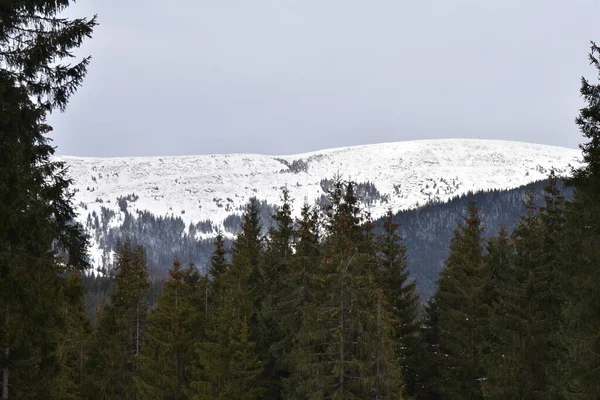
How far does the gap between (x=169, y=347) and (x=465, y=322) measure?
16309 mm

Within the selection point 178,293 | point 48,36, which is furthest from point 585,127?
point 178,293

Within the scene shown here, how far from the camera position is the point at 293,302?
26.0 metres

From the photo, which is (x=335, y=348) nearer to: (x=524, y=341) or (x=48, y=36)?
(x=524, y=341)

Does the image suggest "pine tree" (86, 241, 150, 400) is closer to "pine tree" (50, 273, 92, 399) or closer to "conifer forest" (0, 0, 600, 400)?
"conifer forest" (0, 0, 600, 400)

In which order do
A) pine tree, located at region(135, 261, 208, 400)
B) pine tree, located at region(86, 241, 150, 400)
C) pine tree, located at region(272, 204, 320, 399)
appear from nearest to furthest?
pine tree, located at region(272, 204, 320, 399)
pine tree, located at region(135, 261, 208, 400)
pine tree, located at region(86, 241, 150, 400)

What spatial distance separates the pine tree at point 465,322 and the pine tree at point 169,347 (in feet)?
46.7

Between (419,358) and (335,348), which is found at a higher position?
(335,348)

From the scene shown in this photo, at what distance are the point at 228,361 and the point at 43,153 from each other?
60.0ft

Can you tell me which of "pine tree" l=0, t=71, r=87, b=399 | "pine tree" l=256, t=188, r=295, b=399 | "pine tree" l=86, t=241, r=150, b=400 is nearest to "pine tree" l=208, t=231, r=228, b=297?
"pine tree" l=86, t=241, r=150, b=400

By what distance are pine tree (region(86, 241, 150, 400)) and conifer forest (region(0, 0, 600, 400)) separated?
105 mm

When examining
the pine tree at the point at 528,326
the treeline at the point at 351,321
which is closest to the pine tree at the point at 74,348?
the treeline at the point at 351,321

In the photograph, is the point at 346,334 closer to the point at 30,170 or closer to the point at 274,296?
the point at 274,296

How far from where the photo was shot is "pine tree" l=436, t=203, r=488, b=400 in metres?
29.6

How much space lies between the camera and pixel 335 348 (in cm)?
2239
